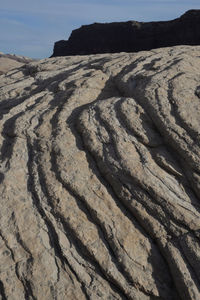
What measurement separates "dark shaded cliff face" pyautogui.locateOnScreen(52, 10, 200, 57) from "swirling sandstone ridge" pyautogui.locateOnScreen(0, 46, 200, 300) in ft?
98.3

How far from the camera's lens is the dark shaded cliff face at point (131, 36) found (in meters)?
34.3

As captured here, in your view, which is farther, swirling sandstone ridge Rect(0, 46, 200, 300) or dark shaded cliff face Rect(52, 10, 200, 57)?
dark shaded cliff face Rect(52, 10, 200, 57)

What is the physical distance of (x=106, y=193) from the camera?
473 centimetres

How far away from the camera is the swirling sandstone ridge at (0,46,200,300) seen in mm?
4008

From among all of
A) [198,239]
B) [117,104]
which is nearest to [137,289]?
[198,239]

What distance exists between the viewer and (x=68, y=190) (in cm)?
482

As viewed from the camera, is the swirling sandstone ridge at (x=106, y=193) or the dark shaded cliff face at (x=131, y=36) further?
the dark shaded cliff face at (x=131, y=36)

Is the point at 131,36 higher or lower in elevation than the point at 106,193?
higher

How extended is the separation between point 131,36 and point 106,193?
124 feet

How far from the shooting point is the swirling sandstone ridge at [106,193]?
4.01 m

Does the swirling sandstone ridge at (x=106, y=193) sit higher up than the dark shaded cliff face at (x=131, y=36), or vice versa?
the dark shaded cliff face at (x=131, y=36)

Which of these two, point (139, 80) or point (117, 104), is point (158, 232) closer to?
point (117, 104)

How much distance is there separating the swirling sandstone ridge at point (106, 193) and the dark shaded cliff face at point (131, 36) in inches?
1180

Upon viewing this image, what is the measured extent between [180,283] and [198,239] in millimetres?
536
